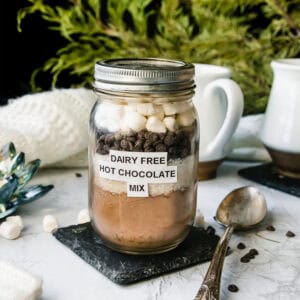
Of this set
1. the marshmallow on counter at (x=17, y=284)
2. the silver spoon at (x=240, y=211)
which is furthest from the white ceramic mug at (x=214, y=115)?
the marshmallow on counter at (x=17, y=284)

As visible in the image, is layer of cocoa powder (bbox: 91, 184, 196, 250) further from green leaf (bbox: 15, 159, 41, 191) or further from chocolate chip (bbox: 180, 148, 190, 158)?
green leaf (bbox: 15, 159, 41, 191)

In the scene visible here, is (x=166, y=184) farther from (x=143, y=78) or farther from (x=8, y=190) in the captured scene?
(x=8, y=190)

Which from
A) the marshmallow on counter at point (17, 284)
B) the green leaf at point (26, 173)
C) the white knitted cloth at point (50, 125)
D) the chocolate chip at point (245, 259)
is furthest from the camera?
the white knitted cloth at point (50, 125)

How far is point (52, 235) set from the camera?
61cm

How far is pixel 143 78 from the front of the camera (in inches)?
20.2

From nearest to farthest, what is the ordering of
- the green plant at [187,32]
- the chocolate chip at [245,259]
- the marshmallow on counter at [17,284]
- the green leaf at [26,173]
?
1. the marshmallow on counter at [17,284]
2. the chocolate chip at [245,259]
3. the green leaf at [26,173]
4. the green plant at [187,32]

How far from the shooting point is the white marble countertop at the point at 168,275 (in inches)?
19.8

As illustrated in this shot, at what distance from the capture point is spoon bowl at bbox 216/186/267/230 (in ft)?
2.09

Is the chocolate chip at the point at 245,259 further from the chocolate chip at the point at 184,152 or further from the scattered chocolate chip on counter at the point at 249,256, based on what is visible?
the chocolate chip at the point at 184,152

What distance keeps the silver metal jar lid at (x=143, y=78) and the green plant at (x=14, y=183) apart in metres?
0.18

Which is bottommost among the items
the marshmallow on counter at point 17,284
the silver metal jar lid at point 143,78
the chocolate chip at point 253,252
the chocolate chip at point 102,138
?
the chocolate chip at point 253,252

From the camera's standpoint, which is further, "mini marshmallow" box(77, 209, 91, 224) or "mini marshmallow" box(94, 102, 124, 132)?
"mini marshmallow" box(77, 209, 91, 224)

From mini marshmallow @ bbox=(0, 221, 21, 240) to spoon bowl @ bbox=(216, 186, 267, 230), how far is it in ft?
0.68

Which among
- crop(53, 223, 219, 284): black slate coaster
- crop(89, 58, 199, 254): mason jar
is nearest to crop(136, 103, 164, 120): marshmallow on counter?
crop(89, 58, 199, 254): mason jar
